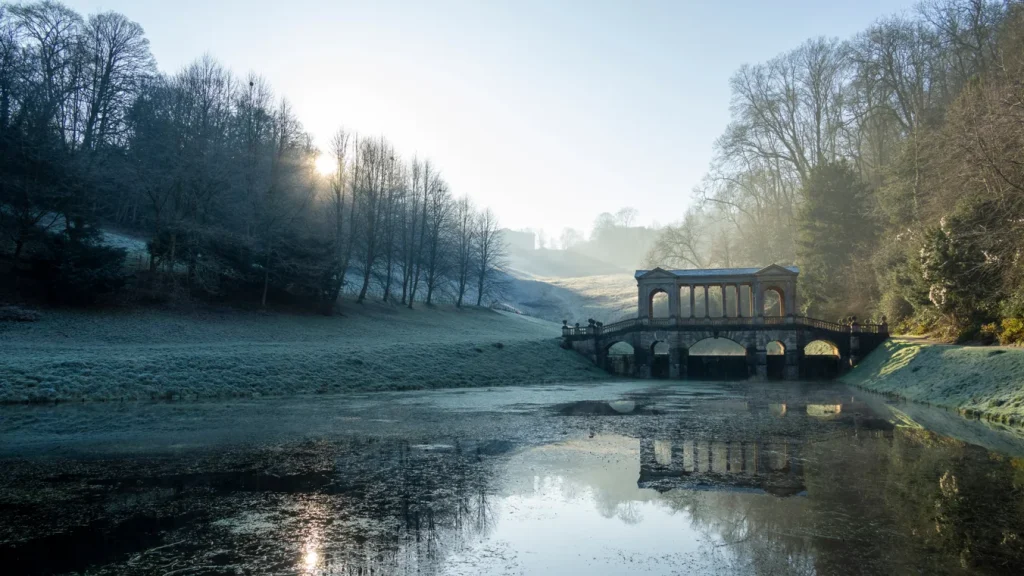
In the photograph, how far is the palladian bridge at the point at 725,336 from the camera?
149 ft

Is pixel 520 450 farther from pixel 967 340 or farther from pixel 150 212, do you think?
pixel 150 212

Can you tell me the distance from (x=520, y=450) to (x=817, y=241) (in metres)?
45.6

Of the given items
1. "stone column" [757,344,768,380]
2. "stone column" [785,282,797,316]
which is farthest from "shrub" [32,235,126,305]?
"stone column" [785,282,797,316]

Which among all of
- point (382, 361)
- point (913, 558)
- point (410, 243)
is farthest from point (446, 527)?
point (410, 243)

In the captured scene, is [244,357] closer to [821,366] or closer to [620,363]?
[620,363]

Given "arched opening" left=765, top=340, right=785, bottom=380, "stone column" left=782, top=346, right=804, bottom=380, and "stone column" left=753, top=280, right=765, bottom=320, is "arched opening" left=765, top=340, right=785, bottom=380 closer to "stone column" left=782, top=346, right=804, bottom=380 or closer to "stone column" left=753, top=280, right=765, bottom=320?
"stone column" left=782, top=346, right=804, bottom=380

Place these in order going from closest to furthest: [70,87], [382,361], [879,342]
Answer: [382,361] < [879,342] < [70,87]

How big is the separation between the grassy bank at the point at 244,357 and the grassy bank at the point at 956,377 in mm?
18445

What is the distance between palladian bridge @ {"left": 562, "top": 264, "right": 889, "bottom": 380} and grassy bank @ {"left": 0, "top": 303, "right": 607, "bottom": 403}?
11.1 feet

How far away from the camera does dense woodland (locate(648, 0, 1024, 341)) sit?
80.5 ft

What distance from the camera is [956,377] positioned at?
25953mm

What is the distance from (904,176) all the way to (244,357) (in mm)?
39058

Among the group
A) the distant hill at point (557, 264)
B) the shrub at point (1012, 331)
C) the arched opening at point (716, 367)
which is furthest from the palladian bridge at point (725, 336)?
the distant hill at point (557, 264)

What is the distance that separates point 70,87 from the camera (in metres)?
45.0
